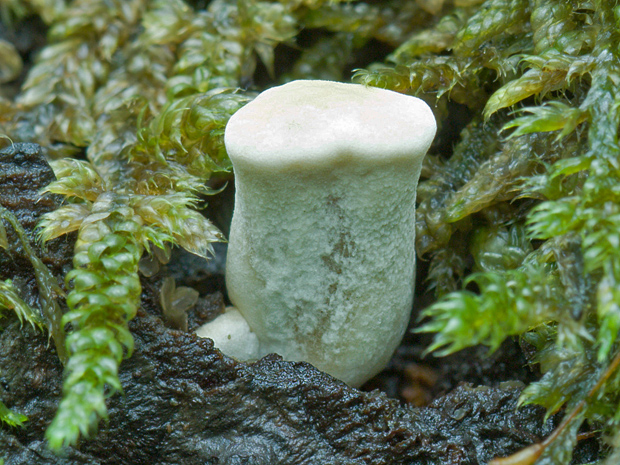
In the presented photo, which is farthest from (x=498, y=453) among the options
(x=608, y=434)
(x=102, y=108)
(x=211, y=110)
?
(x=102, y=108)

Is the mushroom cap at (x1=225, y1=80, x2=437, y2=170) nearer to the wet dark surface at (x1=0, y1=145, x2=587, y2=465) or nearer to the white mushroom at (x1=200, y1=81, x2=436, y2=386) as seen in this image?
the white mushroom at (x1=200, y1=81, x2=436, y2=386)

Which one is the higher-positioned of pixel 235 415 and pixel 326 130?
pixel 326 130

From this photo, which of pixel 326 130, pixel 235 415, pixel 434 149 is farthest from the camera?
pixel 434 149

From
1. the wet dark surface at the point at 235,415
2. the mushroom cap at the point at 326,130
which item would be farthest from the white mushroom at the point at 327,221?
the wet dark surface at the point at 235,415

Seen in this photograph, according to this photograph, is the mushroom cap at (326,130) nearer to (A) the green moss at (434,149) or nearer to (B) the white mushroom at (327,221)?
(B) the white mushroom at (327,221)

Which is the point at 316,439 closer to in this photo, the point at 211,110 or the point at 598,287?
the point at 598,287

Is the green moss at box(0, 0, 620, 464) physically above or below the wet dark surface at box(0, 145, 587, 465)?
above

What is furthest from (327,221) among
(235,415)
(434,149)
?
(434,149)

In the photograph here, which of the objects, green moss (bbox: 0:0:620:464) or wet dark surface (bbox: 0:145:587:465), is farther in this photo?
wet dark surface (bbox: 0:145:587:465)

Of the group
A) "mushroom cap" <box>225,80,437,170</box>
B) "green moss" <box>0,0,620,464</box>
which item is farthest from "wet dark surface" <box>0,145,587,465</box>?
"mushroom cap" <box>225,80,437,170</box>

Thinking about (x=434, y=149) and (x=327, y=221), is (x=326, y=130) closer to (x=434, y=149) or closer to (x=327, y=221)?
(x=327, y=221)
